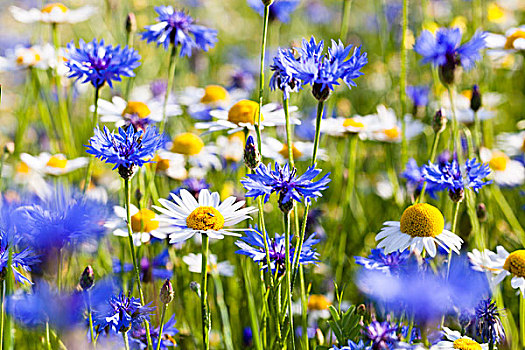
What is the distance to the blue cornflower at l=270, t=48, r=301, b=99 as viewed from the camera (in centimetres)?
88

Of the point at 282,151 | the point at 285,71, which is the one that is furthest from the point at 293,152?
the point at 285,71

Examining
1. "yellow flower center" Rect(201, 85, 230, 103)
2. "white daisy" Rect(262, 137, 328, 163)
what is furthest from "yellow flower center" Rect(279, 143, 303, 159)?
"yellow flower center" Rect(201, 85, 230, 103)

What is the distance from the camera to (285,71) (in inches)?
35.5

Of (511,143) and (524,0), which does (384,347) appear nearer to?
(511,143)

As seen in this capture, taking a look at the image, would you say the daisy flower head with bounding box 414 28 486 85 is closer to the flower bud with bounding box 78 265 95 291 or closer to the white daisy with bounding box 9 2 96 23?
the flower bud with bounding box 78 265 95 291

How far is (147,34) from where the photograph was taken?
4.32 ft

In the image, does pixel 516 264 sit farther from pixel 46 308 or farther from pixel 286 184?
pixel 46 308

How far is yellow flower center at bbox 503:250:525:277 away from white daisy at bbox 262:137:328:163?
52 cm

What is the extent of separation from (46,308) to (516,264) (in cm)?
78

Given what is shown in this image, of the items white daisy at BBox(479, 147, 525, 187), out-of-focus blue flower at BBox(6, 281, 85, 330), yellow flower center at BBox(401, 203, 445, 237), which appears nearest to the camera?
out-of-focus blue flower at BBox(6, 281, 85, 330)

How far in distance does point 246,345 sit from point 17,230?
60 centimetres

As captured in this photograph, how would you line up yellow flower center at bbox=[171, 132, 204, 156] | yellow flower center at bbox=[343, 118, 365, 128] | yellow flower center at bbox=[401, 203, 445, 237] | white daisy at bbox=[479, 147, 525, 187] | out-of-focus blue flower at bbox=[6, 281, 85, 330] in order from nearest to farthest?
out-of-focus blue flower at bbox=[6, 281, 85, 330] → yellow flower center at bbox=[401, 203, 445, 237] → yellow flower center at bbox=[171, 132, 204, 156] → yellow flower center at bbox=[343, 118, 365, 128] → white daisy at bbox=[479, 147, 525, 187]

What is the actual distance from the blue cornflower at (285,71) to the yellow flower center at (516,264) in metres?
0.50

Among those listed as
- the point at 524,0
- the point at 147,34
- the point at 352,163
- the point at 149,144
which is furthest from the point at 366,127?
the point at 524,0
